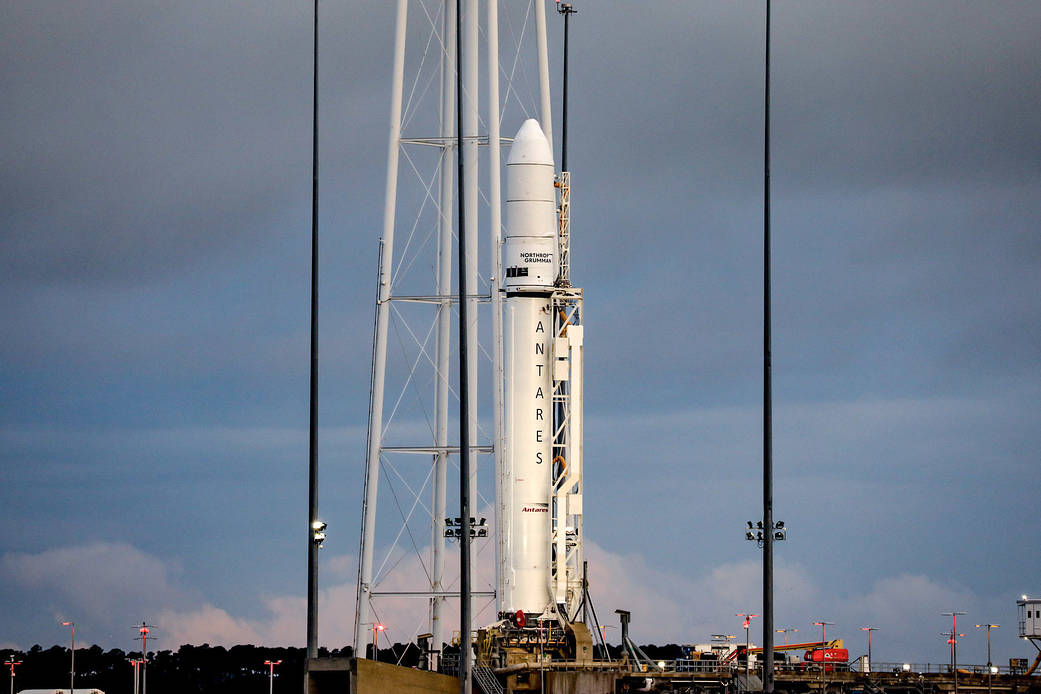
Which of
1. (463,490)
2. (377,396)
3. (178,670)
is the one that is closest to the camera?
(463,490)

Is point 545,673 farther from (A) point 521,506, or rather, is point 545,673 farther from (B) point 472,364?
(B) point 472,364

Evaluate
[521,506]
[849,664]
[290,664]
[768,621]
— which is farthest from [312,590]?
[290,664]

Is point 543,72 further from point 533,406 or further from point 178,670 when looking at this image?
point 178,670

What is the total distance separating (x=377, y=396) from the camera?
75.8 meters

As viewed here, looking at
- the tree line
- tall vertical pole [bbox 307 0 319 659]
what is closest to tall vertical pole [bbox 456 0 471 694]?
tall vertical pole [bbox 307 0 319 659]

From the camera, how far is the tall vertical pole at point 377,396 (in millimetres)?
75625

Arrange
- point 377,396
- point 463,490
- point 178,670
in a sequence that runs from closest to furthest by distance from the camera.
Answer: point 463,490 → point 377,396 → point 178,670

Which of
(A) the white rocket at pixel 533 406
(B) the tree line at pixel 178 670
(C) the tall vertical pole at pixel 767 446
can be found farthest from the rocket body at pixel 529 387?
(B) the tree line at pixel 178 670

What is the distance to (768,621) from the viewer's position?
200 feet

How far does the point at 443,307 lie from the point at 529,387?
4.62 metres

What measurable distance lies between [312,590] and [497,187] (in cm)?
2087

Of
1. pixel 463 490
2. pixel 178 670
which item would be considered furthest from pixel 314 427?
pixel 178 670

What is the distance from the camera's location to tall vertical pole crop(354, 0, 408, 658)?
7562cm

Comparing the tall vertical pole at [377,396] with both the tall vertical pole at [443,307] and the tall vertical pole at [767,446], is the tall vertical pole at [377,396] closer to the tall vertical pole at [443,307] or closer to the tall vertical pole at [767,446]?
the tall vertical pole at [443,307]
